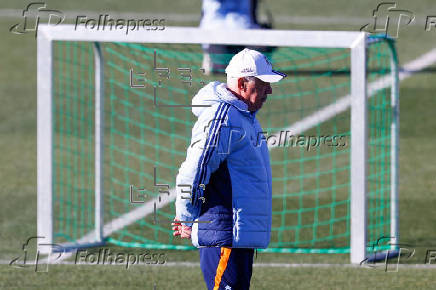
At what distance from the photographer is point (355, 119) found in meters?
9.70

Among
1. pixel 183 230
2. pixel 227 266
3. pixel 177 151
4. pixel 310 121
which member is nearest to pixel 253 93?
pixel 183 230

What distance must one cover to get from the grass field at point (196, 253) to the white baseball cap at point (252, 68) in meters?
2.79

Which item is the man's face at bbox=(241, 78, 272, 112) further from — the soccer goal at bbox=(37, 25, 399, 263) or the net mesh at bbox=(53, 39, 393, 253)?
the net mesh at bbox=(53, 39, 393, 253)

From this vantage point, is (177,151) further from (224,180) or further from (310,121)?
(224,180)

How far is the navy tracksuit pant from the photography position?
666 cm

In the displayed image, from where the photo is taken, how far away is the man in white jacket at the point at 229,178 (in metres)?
6.49

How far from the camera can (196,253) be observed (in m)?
10.1

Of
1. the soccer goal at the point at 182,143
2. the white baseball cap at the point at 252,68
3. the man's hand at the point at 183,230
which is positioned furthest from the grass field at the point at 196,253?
the white baseball cap at the point at 252,68

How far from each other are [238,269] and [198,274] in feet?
8.89

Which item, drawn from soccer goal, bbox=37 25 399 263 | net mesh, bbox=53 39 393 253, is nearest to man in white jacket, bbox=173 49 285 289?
soccer goal, bbox=37 25 399 263

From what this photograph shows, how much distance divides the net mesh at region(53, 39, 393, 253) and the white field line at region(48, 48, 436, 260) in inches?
1.5

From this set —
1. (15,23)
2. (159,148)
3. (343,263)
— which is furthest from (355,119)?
(15,23)

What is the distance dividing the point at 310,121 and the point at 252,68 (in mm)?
8265

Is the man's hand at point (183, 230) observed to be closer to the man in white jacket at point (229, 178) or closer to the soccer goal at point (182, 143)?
the man in white jacket at point (229, 178)
